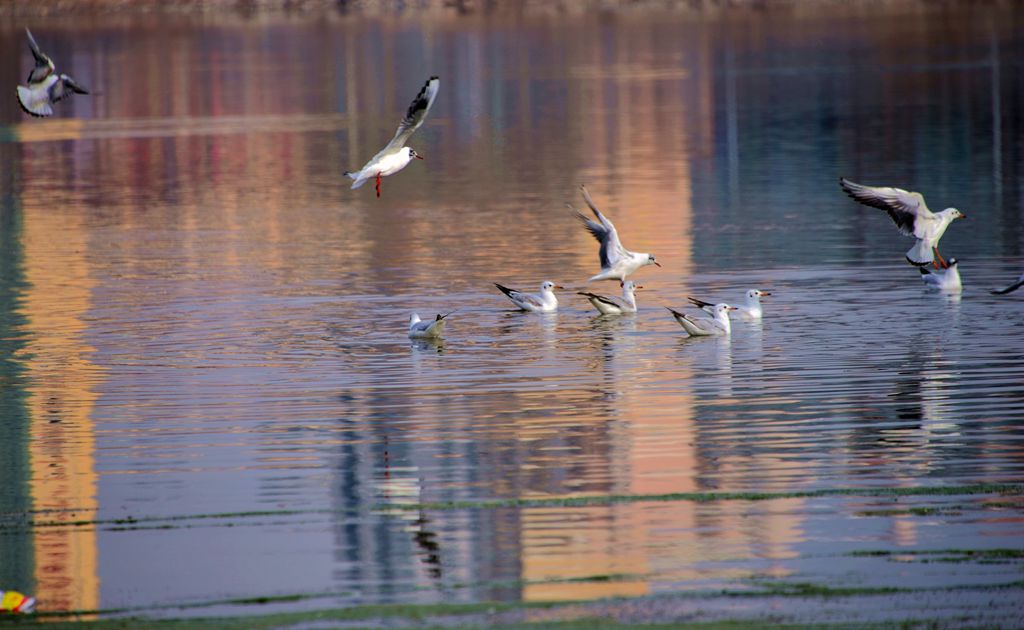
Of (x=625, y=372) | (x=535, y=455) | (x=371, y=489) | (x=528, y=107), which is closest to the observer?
(x=371, y=489)

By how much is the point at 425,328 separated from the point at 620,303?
254 cm

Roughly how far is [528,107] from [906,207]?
103ft

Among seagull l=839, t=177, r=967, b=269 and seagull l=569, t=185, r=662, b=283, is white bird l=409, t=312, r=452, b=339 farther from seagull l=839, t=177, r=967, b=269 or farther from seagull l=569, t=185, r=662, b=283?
seagull l=839, t=177, r=967, b=269

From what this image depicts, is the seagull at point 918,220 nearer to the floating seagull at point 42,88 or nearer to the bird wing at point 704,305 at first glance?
the bird wing at point 704,305

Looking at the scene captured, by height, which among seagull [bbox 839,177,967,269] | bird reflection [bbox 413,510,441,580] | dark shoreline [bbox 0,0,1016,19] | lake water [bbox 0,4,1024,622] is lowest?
bird reflection [bbox 413,510,441,580]

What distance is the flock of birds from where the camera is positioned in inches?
747

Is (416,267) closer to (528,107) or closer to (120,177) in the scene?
(120,177)

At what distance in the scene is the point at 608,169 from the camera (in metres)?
36.0

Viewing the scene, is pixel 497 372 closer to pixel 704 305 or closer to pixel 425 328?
pixel 425 328

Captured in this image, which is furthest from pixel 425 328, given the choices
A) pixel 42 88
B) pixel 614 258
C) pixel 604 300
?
pixel 42 88

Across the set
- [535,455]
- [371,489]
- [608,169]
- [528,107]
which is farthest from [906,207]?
[528,107]

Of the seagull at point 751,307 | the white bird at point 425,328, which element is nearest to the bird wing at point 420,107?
the white bird at point 425,328

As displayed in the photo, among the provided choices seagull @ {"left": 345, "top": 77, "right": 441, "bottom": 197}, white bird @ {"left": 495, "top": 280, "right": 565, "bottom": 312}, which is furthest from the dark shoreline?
seagull @ {"left": 345, "top": 77, "right": 441, "bottom": 197}

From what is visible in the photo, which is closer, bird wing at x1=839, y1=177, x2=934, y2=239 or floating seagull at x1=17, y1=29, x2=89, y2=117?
bird wing at x1=839, y1=177, x2=934, y2=239
